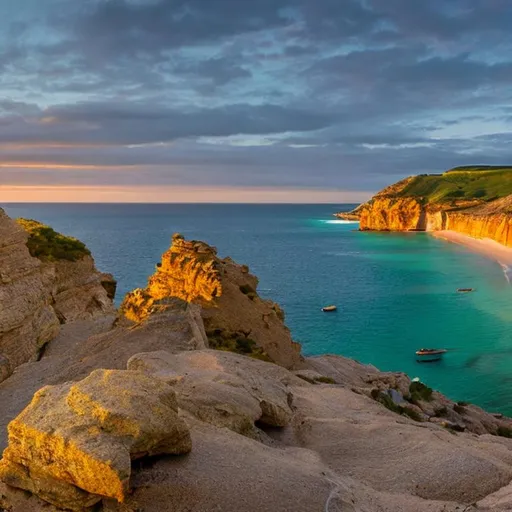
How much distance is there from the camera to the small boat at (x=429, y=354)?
196 ft

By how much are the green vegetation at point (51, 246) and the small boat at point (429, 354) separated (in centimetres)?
3945

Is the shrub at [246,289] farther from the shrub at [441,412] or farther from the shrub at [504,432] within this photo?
the shrub at [504,432]

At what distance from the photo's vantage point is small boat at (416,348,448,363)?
196 feet

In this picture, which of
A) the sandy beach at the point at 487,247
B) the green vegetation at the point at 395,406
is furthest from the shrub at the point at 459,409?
the sandy beach at the point at 487,247

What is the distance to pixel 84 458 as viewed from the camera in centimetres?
1008

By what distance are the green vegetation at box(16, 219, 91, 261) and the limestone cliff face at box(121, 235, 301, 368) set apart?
1644 centimetres

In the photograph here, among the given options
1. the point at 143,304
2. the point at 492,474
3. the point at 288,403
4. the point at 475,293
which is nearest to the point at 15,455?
the point at 288,403

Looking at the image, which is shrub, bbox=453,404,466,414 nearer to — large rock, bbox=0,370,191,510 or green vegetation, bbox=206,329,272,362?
green vegetation, bbox=206,329,272,362

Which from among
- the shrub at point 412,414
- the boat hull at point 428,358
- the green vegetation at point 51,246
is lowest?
the boat hull at point 428,358

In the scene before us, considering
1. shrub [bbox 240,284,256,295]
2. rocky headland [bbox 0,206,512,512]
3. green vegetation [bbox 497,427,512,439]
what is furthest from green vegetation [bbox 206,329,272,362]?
green vegetation [bbox 497,427,512,439]

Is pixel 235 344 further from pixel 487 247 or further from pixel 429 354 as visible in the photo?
pixel 487 247

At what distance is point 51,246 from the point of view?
49.9m

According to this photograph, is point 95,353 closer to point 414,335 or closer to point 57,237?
point 57,237

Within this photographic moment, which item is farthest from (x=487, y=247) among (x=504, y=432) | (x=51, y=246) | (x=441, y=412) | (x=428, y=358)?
(x=51, y=246)
